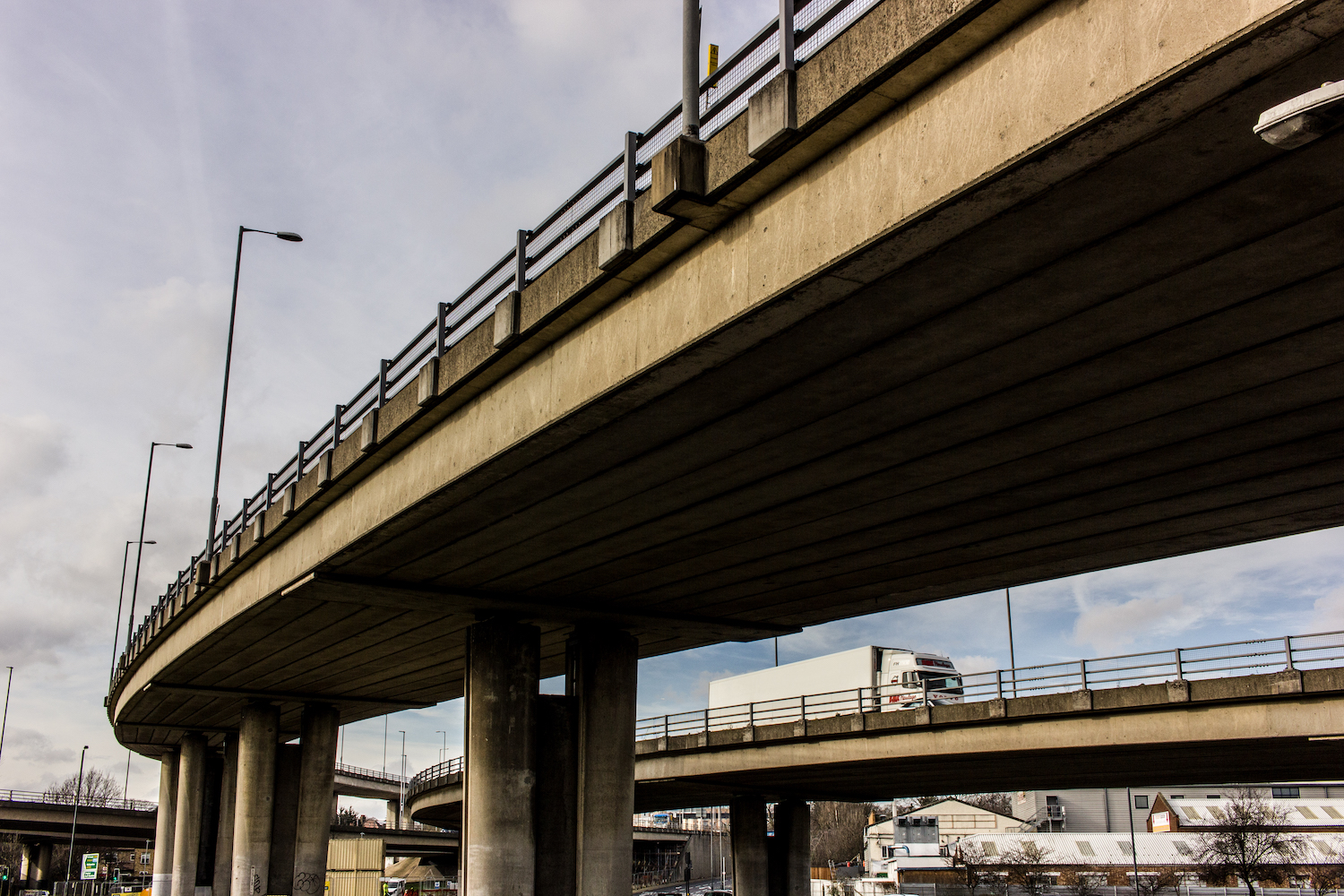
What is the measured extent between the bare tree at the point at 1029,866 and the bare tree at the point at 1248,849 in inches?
333

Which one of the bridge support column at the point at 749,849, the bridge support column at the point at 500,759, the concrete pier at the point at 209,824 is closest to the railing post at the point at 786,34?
the bridge support column at the point at 500,759

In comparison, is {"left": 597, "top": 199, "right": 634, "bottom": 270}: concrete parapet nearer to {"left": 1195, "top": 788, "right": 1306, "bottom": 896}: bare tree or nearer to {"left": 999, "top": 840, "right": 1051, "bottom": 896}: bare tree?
{"left": 1195, "top": 788, "right": 1306, "bottom": 896}: bare tree

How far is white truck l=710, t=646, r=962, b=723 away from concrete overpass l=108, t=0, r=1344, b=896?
1364 cm

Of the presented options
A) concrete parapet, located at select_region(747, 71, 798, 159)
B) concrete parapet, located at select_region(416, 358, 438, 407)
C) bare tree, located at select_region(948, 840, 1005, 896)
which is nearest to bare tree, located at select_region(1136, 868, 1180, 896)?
bare tree, located at select_region(948, 840, 1005, 896)

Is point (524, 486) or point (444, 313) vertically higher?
point (444, 313)

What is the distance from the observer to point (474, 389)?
14.6m

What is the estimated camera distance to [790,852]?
4809cm

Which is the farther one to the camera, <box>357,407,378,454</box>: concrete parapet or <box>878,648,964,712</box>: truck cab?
<box>878,648,964,712</box>: truck cab

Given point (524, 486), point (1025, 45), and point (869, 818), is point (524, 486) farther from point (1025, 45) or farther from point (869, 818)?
point (869, 818)

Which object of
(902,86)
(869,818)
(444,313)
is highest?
(444,313)

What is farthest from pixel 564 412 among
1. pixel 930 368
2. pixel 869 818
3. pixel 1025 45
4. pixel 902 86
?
pixel 869 818

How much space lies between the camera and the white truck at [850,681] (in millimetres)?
35906

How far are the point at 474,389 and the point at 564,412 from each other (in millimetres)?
2693

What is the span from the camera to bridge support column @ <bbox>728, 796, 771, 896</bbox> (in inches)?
1825
